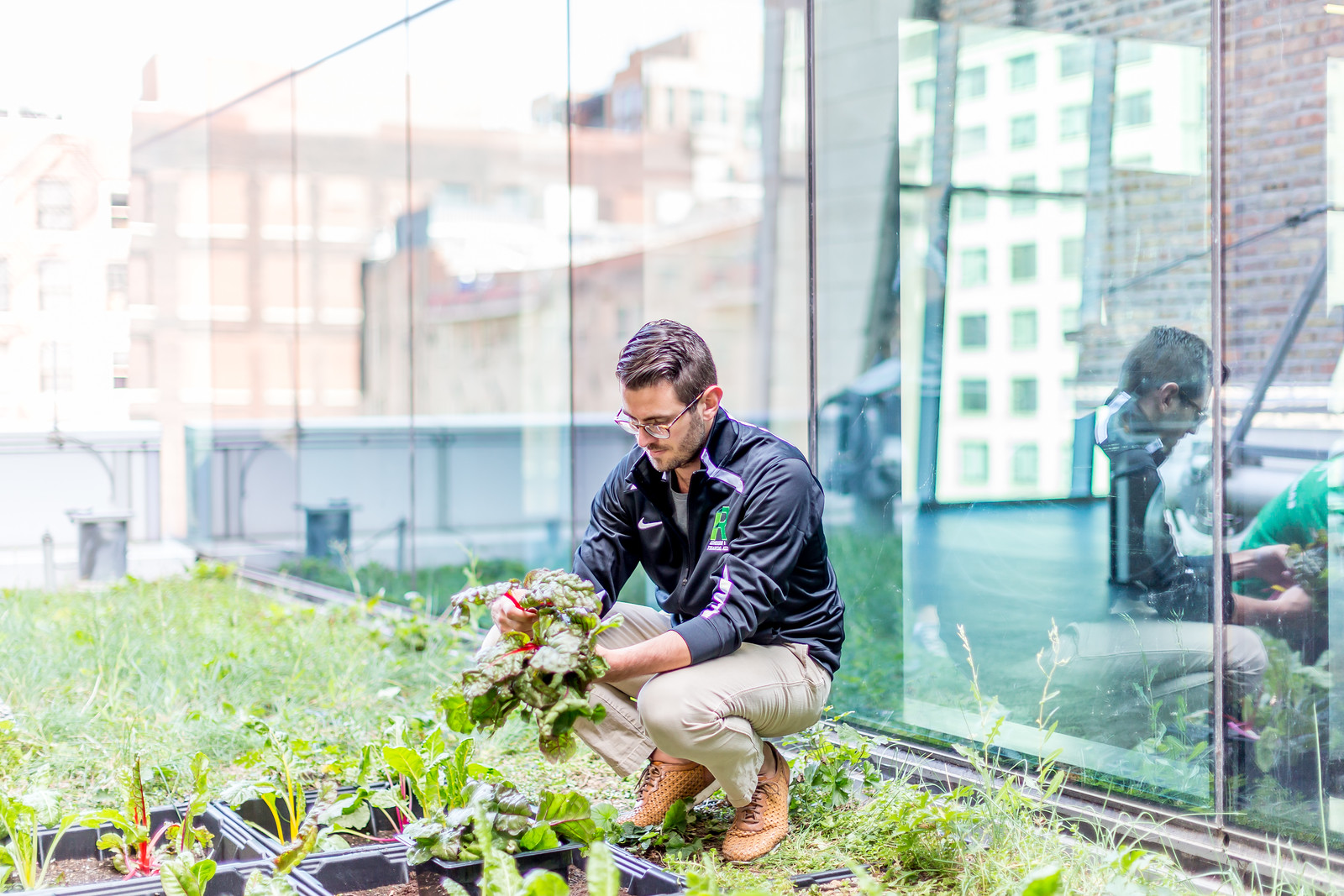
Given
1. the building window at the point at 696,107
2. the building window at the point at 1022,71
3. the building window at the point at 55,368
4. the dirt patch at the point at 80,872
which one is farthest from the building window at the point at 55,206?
the building window at the point at 696,107

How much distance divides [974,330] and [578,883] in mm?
1901

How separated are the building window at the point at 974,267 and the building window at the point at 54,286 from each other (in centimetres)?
596

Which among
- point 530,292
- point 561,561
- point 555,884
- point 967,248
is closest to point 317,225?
point 530,292

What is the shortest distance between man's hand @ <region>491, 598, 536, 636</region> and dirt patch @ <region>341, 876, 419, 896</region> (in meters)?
0.55

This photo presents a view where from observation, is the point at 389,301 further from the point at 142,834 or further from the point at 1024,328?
the point at 142,834

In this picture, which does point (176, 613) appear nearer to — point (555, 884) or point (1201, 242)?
point (555, 884)

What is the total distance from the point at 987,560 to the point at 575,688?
1493 mm

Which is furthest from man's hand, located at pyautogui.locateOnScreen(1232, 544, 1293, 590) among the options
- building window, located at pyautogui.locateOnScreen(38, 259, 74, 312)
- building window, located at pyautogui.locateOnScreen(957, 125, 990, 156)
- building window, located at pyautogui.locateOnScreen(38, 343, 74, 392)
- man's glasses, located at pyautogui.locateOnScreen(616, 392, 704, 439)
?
building window, located at pyautogui.locateOnScreen(38, 259, 74, 312)

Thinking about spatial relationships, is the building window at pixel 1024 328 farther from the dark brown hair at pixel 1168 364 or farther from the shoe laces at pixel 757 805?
the shoe laces at pixel 757 805

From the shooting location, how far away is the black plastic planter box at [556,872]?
227 centimetres

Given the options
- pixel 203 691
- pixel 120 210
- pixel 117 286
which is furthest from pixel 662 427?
pixel 120 210

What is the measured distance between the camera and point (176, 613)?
5.37m

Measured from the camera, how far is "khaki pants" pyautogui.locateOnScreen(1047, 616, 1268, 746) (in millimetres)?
2627

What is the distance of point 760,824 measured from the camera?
269 cm
